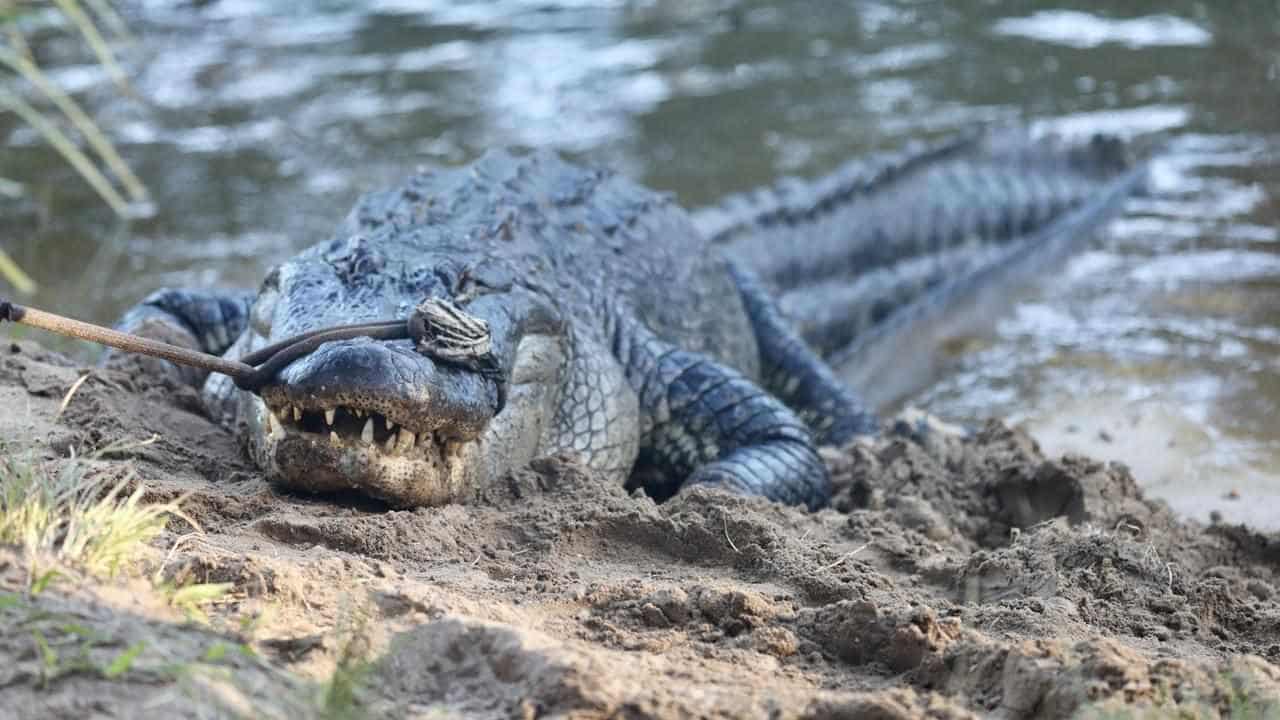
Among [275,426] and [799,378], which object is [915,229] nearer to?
[799,378]

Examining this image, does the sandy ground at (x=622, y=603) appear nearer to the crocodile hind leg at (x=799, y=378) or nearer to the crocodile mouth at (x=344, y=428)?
the crocodile mouth at (x=344, y=428)

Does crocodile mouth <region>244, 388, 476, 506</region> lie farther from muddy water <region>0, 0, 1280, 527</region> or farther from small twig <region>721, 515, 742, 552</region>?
muddy water <region>0, 0, 1280, 527</region>

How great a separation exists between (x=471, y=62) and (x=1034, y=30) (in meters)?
4.55

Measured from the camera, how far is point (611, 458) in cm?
462

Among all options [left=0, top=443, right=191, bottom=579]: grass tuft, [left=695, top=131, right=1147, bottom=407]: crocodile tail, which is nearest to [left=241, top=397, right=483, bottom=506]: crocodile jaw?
[left=0, top=443, right=191, bottom=579]: grass tuft

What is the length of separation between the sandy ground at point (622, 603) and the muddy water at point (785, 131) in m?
1.71

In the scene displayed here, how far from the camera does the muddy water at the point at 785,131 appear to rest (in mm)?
6195

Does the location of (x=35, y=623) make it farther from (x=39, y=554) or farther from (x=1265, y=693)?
(x=1265, y=693)

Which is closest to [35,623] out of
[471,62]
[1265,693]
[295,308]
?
[295,308]

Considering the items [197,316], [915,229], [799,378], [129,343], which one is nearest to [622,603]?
[129,343]

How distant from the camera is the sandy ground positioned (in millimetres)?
2301

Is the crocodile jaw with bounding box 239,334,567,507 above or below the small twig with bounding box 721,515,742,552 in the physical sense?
above

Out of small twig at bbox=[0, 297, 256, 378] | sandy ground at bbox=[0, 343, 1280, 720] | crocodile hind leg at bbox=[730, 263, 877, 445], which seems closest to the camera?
sandy ground at bbox=[0, 343, 1280, 720]

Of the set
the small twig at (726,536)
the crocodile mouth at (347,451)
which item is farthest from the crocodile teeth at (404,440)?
the small twig at (726,536)
